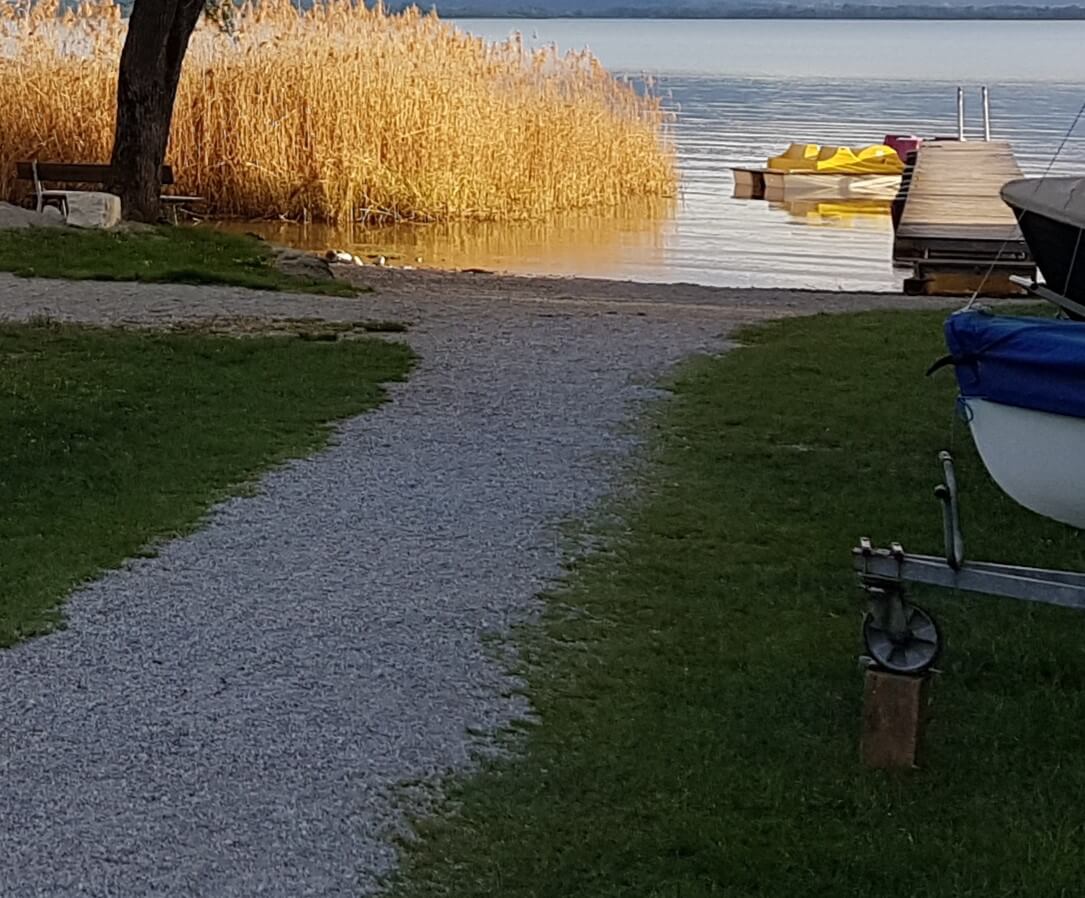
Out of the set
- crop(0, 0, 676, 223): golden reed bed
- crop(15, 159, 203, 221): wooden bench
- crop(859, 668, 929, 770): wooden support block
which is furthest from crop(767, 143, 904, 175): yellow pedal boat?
crop(859, 668, 929, 770): wooden support block

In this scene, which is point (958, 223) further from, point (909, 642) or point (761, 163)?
point (909, 642)

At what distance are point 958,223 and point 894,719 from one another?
14692mm

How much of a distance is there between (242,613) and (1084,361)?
2.69 m

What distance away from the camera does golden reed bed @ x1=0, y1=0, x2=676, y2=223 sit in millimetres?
20469

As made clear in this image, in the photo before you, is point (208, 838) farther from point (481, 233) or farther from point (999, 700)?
point (481, 233)

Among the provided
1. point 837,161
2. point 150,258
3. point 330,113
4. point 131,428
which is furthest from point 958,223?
point 131,428

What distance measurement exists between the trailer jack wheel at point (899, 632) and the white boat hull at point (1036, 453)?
0.44 meters

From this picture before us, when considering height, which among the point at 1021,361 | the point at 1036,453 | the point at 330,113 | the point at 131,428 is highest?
the point at 330,113

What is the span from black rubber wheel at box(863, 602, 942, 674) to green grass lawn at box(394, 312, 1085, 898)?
264 mm

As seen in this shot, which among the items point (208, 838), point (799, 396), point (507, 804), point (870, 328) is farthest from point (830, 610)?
point (870, 328)

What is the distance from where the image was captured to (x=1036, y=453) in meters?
4.77

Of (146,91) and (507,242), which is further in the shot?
(507,242)

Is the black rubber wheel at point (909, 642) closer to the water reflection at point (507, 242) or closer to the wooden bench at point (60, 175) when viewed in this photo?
the wooden bench at point (60, 175)

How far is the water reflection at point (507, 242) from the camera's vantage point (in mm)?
19406
